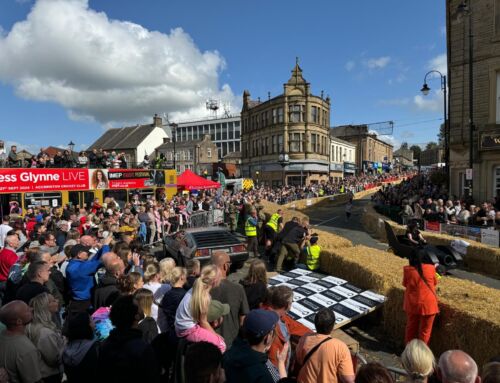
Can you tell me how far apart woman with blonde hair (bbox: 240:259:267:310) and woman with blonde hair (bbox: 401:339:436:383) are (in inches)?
77.9

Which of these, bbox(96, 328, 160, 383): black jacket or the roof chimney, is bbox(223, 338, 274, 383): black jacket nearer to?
bbox(96, 328, 160, 383): black jacket

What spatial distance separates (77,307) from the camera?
559cm

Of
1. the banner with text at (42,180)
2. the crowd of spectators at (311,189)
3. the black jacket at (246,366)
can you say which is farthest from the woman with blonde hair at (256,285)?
the crowd of spectators at (311,189)

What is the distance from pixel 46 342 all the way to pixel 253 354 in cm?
235

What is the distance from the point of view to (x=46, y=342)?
11.7 ft

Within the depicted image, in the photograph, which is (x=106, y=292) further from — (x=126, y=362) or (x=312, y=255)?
(x=312, y=255)

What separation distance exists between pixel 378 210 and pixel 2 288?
2108 centimetres

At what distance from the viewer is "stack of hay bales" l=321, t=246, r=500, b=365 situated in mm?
4914

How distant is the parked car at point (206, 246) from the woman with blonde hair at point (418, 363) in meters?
7.16

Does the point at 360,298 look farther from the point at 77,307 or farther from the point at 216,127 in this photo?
the point at 216,127

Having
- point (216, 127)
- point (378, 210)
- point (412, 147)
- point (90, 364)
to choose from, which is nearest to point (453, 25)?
point (378, 210)

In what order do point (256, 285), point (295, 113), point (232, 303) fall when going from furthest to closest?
point (295, 113)
point (256, 285)
point (232, 303)

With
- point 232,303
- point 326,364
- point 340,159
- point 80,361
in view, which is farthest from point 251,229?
point 340,159

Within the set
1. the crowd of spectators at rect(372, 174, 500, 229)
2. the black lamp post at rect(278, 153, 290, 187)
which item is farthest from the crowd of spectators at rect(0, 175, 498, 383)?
the black lamp post at rect(278, 153, 290, 187)
